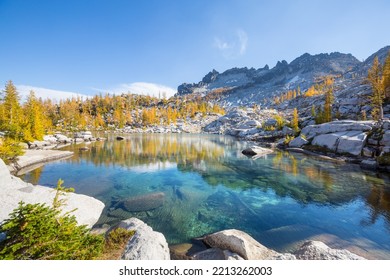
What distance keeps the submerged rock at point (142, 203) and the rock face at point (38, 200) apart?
273 cm

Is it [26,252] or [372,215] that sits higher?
[26,252]

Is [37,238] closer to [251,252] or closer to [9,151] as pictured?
[251,252]

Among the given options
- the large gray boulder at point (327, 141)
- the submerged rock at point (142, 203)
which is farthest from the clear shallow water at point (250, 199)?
the large gray boulder at point (327, 141)

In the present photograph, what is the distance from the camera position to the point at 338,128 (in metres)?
42.1

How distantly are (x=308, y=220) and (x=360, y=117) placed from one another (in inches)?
2476

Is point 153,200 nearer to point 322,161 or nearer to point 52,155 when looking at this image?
point 52,155

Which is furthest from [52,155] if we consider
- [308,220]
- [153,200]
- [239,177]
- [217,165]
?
[308,220]

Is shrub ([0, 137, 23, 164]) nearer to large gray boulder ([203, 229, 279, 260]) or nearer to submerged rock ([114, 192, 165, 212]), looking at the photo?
submerged rock ([114, 192, 165, 212])

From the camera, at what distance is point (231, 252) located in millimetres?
9000

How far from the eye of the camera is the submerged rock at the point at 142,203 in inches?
622

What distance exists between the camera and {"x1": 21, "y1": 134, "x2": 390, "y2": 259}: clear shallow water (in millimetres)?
12398

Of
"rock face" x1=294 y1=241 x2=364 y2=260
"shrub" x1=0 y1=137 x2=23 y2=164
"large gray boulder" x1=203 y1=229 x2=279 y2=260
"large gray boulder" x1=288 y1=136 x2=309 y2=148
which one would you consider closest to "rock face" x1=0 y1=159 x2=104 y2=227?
"large gray boulder" x1=203 y1=229 x2=279 y2=260

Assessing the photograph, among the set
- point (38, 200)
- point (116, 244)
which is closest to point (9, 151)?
point (38, 200)

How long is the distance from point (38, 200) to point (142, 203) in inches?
305
